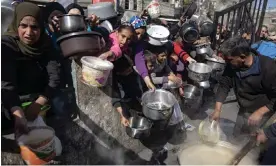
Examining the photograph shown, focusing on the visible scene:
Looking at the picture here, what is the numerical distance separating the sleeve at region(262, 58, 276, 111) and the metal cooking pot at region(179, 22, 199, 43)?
228 cm

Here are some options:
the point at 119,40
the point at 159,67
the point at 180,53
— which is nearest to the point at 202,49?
the point at 180,53

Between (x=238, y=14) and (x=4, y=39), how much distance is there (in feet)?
20.9

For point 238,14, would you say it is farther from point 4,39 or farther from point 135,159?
point 4,39

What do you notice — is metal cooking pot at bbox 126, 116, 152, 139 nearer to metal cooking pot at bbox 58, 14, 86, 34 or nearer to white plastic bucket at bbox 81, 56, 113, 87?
white plastic bucket at bbox 81, 56, 113, 87

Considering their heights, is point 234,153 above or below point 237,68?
below

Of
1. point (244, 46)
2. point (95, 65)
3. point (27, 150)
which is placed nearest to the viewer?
point (27, 150)

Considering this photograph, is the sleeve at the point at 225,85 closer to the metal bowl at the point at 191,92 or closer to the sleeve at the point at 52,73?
the metal bowl at the point at 191,92

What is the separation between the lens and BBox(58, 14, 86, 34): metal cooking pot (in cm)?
295

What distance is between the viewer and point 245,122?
425 centimetres

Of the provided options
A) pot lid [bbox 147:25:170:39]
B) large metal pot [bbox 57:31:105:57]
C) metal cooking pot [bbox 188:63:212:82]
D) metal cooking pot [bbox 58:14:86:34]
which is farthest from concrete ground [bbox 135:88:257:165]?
metal cooking pot [bbox 58:14:86:34]

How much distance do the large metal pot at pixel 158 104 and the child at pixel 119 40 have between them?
2.49 feet

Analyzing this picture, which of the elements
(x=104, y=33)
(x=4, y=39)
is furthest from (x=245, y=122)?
(x=4, y=39)

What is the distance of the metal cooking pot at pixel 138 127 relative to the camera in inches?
145

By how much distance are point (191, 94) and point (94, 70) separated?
3088mm
